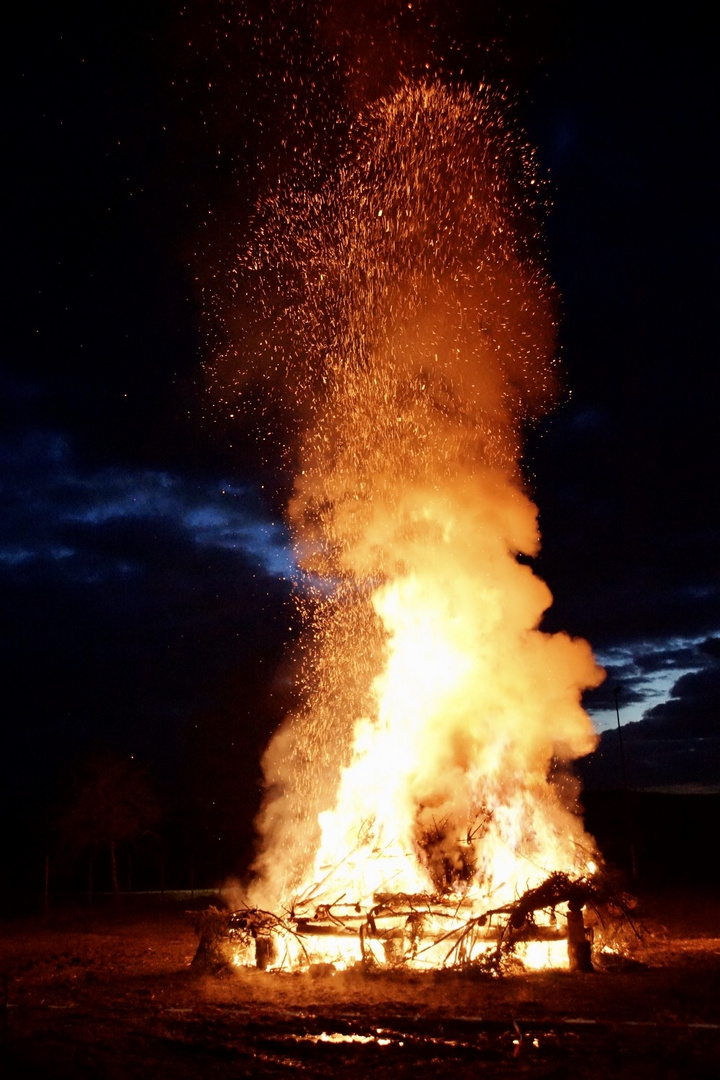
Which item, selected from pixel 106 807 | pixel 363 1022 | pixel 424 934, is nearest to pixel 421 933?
pixel 424 934

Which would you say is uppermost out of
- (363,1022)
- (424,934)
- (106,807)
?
(106,807)

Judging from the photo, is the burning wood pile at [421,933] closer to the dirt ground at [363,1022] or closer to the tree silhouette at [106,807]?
the dirt ground at [363,1022]

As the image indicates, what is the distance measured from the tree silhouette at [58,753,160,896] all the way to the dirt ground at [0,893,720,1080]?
13.6 m

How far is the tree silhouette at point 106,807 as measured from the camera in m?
27.7

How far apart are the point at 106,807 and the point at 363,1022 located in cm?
2023

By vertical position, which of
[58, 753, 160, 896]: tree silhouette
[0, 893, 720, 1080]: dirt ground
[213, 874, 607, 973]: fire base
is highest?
[58, 753, 160, 896]: tree silhouette

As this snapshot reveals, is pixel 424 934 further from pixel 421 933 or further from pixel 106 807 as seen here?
pixel 106 807

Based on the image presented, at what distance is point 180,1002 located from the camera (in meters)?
10.8

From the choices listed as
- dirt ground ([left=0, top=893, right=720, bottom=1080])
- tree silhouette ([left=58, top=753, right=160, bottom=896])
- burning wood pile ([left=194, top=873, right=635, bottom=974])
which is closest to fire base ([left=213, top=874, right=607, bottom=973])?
burning wood pile ([left=194, top=873, right=635, bottom=974])

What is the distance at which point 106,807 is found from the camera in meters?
27.8

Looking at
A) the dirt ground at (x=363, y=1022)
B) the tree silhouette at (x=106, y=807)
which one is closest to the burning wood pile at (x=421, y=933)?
the dirt ground at (x=363, y=1022)

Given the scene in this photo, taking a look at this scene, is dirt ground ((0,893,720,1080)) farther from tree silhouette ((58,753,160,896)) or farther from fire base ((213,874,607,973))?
tree silhouette ((58,753,160,896))

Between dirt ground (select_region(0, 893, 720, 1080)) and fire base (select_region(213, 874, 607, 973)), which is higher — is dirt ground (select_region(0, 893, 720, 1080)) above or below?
below

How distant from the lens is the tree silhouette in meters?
→ 27.7
